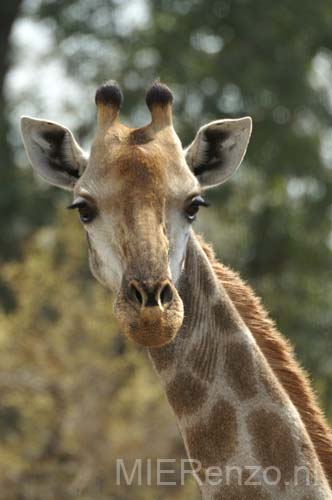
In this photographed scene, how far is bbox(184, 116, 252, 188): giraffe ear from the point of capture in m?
8.44

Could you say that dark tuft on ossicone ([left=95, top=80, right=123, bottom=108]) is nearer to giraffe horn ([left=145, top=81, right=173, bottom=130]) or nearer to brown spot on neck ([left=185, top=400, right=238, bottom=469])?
giraffe horn ([left=145, top=81, right=173, bottom=130])

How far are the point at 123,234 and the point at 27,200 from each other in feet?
80.7

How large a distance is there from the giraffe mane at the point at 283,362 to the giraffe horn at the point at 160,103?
0.89m

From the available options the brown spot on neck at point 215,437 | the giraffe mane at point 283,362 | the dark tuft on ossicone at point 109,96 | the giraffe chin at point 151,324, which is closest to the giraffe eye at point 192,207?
the giraffe mane at point 283,362

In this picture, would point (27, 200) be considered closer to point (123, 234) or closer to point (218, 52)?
point (218, 52)

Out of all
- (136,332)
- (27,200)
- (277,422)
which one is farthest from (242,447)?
(27,200)

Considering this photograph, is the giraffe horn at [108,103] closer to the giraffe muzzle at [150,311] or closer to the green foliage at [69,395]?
the giraffe muzzle at [150,311]

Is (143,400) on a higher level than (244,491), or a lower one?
lower

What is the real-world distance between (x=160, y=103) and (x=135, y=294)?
1688 millimetres

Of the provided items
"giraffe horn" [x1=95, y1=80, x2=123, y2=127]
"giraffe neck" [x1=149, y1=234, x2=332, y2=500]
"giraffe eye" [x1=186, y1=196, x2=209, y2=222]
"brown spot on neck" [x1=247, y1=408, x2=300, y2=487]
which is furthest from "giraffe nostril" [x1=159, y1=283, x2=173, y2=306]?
"giraffe horn" [x1=95, y1=80, x2=123, y2=127]

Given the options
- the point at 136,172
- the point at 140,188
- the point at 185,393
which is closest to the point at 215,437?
the point at 185,393

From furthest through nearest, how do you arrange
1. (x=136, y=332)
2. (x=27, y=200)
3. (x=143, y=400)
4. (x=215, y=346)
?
(x=27, y=200), (x=143, y=400), (x=215, y=346), (x=136, y=332)

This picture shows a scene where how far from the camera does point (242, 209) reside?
111 feet

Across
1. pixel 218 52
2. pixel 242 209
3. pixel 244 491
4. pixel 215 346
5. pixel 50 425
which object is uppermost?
pixel 215 346
